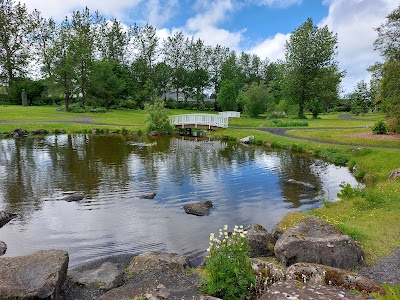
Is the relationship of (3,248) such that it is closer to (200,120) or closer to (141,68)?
(200,120)

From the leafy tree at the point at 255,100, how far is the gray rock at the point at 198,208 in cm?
4718

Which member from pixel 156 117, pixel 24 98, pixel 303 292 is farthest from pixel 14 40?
pixel 303 292

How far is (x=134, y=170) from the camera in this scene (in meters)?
21.1

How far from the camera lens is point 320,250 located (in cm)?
785

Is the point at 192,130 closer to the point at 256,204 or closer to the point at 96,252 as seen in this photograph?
the point at 256,204

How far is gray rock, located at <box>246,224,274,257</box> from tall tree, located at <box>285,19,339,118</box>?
50.5 metres

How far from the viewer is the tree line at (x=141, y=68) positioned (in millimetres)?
56875

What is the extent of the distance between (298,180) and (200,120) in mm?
22841

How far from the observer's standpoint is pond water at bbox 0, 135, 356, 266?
36.6 ft

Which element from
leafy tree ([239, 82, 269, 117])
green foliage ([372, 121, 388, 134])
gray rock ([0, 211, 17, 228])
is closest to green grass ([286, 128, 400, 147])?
green foliage ([372, 121, 388, 134])

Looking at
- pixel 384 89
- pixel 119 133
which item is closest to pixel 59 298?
pixel 384 89

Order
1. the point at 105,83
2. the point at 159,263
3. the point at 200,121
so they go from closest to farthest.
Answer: the point at 159,263 → the point at 200,121 → the point at 105,83

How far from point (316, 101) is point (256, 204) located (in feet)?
158

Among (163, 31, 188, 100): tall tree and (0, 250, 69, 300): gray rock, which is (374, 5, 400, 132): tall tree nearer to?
(0, 250, 69, 300): gray rock
